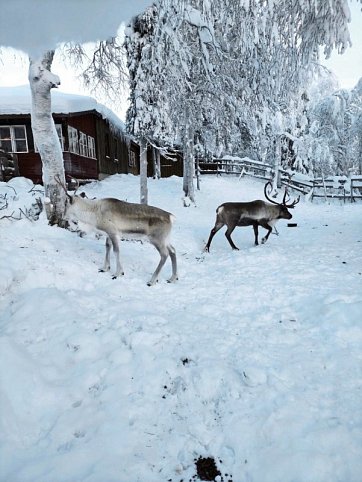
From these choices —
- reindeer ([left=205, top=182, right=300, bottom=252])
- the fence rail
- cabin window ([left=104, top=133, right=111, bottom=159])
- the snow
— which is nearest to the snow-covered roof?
cabin window ([left=104, top=133, right=111, bottom=159])

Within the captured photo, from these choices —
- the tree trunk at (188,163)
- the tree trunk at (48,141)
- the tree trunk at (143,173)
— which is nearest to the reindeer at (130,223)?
the tree trunk at (48,141)

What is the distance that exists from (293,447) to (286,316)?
2.10m

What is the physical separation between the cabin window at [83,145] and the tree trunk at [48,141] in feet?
33.9

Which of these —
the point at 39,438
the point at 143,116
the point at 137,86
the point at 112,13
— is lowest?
the point at 39,438

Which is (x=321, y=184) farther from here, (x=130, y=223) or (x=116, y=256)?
(x=116, y=256)

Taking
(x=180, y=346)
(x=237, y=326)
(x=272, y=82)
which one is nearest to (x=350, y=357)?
(x=237, y=326)

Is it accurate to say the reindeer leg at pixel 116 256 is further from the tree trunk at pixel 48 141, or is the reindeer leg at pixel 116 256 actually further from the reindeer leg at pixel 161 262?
the tree trunk at pixel 48 141

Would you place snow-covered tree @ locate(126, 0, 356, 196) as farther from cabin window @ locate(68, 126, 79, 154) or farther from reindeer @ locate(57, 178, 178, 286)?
cabin window @ locate(68, 126, 79, 154)

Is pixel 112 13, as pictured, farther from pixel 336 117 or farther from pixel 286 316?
pixel 336 117

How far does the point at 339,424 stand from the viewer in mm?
2312

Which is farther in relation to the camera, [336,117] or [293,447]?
[336,117]

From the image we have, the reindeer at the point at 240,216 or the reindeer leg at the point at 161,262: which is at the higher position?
the reindeer at the point at 240,216

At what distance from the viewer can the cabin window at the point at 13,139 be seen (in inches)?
629

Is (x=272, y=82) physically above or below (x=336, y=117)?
below
